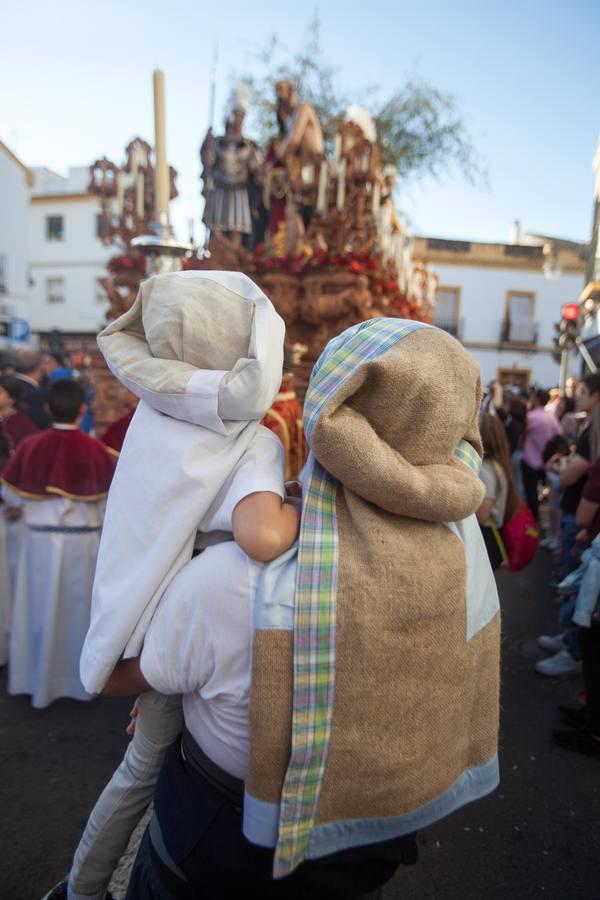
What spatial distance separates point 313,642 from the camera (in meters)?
0.98

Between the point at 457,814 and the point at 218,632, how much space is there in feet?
6.96

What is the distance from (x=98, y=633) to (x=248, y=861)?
52 cm

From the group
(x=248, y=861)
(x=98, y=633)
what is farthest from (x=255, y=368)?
(x=248, y=861)

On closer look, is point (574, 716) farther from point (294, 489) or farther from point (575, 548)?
point (294, 489)

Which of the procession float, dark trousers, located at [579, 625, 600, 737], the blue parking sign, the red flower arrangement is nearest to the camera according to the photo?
dark trousers, located at [579, 625, 600, 737]

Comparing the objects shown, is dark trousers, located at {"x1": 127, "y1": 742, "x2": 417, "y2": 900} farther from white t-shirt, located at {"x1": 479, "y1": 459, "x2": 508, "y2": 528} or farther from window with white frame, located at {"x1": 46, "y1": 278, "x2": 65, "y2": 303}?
window with white frame, located at {"x1": 46, "y1": 278, "x2": 65, "y2": 303}

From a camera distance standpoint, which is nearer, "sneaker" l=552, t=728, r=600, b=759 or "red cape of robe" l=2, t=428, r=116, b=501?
"sneaker" l=552, t=728, r=600, b=759

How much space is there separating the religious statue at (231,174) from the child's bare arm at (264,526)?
18.4ft

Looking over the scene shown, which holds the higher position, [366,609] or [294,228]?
[294,228]

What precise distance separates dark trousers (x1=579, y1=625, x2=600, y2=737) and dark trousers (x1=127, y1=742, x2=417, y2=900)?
220 centimetres

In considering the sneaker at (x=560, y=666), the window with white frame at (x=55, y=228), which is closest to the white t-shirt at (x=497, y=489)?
the sneaker at (x=560, y=666)

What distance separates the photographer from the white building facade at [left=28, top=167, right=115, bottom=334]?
104 ft

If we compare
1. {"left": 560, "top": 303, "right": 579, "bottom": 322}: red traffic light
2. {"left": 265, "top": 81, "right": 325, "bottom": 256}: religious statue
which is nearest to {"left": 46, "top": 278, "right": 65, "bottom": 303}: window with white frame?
{"left": 560, "top": 303, "right": 579, "bottom": 322}: red traffic light

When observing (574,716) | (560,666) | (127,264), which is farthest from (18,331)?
(574,716)
